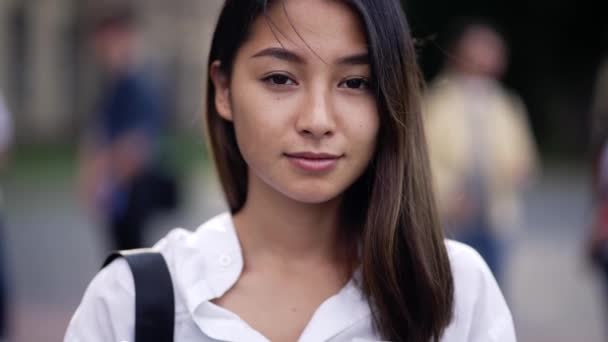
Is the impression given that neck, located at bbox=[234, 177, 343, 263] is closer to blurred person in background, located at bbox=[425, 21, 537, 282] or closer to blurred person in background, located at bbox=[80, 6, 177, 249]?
blurred person in background, located at bbox=[425, 21, 537, 282]

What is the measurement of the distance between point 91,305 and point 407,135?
809mm

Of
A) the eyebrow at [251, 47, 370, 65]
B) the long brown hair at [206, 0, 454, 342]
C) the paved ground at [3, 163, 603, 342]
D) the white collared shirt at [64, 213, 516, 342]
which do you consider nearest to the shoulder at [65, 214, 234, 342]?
the white collared shirt at [64, 213, 516, 342]

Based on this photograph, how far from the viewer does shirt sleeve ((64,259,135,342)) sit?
90.5 inches

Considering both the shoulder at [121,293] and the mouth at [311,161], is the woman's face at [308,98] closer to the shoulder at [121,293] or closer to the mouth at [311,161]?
the mouth at [311,161]

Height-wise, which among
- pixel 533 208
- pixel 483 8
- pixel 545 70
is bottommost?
pixel 533 208

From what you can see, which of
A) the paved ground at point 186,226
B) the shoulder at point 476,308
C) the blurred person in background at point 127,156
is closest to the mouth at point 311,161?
the shoulder at point 476,308

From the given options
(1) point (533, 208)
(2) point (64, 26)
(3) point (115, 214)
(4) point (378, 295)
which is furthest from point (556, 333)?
(2) point (64, 26)

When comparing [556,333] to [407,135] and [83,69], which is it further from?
[83,69]

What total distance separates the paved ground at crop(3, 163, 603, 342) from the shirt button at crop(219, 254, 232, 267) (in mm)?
4650

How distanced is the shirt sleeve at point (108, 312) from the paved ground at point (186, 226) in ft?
15.3

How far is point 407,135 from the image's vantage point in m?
2.40

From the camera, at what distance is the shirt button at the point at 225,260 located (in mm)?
2438

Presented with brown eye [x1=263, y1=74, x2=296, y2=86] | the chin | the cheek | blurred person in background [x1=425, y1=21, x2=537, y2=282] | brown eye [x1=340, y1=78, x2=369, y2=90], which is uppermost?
brown eye [x1=263, y1=74, x2=296, y2=86]

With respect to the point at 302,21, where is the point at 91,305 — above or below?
below
